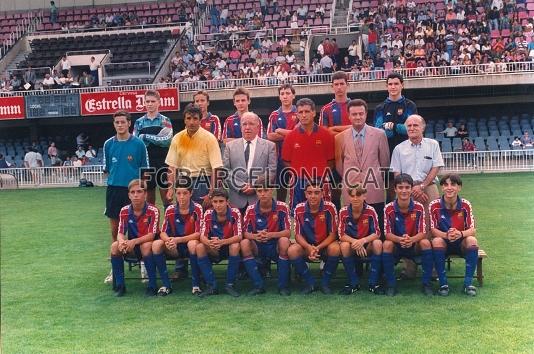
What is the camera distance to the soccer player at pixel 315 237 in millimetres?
6504

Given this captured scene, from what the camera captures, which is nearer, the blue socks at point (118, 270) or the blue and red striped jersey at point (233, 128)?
the blue socks at point (118, 270)

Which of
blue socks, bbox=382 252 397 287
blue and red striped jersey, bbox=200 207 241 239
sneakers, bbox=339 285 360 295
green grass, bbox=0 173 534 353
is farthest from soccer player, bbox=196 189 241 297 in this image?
blue socks, bbox=382 252 397 287

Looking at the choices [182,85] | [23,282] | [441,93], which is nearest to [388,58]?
[441,93]

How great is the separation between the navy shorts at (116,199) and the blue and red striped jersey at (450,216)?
3245mm

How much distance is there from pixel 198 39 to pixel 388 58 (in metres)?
9.10

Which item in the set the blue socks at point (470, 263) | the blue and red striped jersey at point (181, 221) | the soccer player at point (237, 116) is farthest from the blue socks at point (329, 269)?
the soccer player at point (237, 116)

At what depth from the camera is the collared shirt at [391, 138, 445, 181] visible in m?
6.75

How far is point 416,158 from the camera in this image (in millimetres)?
6754

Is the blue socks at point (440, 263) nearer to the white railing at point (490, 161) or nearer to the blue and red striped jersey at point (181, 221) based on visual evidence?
the blue and red striped jersey at point (181, 221)

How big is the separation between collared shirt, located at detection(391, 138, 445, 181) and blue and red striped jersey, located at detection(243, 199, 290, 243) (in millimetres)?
1253

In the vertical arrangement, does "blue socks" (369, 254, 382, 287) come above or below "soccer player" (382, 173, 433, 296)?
below

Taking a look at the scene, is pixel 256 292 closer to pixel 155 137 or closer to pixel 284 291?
pixel 284 291

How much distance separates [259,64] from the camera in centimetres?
2572

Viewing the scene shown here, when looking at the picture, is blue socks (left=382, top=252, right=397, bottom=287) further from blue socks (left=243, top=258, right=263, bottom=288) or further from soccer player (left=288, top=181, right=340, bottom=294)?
blue socks (left=243, top=258, right=263, bottom=288)
